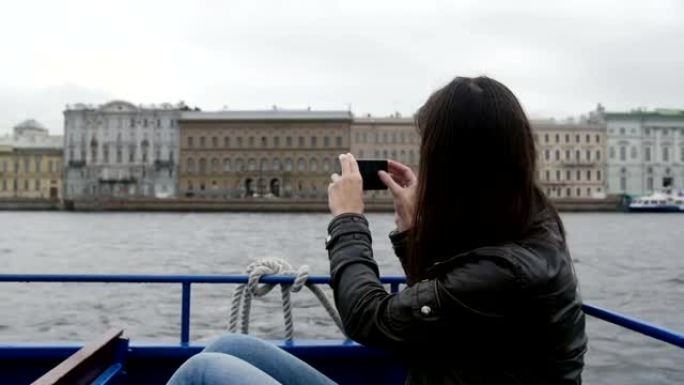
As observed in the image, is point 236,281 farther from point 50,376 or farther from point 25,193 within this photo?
point 25,193

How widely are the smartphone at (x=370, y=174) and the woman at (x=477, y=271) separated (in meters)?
0.25

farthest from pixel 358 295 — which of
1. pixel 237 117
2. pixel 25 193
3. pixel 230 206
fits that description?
pixel 25 193

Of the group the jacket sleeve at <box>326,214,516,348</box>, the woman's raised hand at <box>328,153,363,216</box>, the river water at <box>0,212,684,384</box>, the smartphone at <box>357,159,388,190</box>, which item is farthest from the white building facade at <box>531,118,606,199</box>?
the jacket sleeve at <box>326,214,516,348</box>

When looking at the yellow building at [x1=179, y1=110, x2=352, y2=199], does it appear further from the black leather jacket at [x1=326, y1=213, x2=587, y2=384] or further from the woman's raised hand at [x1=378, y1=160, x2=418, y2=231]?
the black leather jacket at [x1=326, y1=213, x2=587, y2=384]

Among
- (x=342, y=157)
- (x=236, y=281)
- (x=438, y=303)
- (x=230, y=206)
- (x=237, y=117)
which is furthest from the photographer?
(x=237, y=117)

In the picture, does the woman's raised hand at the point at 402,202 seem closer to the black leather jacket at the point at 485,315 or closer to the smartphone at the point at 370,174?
the smartphone at the point at 370,174

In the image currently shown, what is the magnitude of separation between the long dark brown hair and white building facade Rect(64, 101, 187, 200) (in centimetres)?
6010

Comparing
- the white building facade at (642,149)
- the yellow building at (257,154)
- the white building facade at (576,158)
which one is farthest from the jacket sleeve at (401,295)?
the white building facade at (642,149)

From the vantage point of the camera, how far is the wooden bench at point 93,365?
4.54ft

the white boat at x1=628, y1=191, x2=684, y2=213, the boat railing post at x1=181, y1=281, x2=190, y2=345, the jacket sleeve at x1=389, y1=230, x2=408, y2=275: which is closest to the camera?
the jacket sleeve at x1=389, y1=230, x2=408, y2=275

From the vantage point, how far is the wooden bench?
54.5 inches

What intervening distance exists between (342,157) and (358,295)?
311 millimetres

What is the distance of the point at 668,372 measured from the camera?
6.16 meters

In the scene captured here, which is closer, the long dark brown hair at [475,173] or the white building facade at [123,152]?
the long dark brown hair at [475,173]
